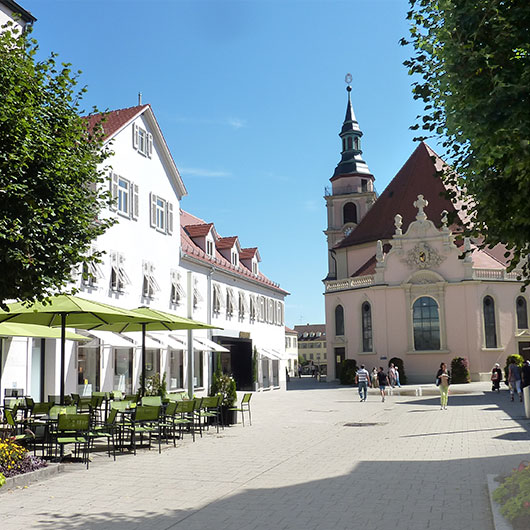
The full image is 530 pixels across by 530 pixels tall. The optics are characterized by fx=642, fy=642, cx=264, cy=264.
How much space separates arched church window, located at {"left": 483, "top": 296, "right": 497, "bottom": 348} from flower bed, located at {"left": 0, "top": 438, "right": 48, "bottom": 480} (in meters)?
40.2

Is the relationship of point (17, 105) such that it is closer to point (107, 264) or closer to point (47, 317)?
point (47, 317)

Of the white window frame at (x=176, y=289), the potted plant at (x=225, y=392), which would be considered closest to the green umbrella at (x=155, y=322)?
the potted plant at (x=225, y=392)

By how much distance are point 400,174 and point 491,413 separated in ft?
125


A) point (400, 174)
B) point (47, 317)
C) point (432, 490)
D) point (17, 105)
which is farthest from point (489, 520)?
point (400, 174)

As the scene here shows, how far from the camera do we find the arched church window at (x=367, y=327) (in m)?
49.2

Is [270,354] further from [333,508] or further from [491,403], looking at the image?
[333,508]

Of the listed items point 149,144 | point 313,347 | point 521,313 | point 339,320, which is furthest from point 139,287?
point 313,347

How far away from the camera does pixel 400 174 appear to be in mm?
57906

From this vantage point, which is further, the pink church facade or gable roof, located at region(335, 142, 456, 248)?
gable roof, located at region(335, 142, 456, 248)

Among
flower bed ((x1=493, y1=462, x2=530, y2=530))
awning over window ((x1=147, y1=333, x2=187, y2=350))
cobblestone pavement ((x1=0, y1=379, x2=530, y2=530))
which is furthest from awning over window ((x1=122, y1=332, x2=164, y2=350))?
flower bed ((x1=493, y1=462, x2=530, y2=530))

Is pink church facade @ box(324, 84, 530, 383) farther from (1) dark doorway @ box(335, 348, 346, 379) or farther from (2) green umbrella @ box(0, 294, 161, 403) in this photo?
(2) green umbrella @ box(0, 294, 161, 403)

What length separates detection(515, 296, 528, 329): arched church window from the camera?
46.2 m

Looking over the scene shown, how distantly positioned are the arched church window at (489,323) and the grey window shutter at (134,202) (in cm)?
2798

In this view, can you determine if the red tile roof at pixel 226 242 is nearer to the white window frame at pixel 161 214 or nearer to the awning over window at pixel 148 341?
the white window frame at pixel 161 214
